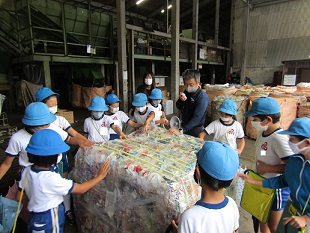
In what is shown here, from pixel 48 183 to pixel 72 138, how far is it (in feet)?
2.83

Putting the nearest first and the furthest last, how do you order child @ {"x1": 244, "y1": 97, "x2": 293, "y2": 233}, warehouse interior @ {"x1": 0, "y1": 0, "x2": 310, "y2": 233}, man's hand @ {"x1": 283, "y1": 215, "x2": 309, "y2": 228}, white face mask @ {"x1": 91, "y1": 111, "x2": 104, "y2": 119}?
man's hand @ {"x1": 283, "y1": 215, "x2": 309, "y2": 228}
child @ {"x1": 244, "y1": 97, "x2": 293, "y2": 233}
white face mask @ {"x1": 91, "y1": 111, "x2": 104, "y2": 119}
warehouse interior @ {"x1": 0, "y1": 0, "x2": 310, "y2": 233}

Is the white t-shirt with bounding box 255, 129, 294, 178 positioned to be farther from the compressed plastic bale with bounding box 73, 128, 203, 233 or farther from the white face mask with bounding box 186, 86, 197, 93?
the white face mask with bounding box 186, 86, 197, 93

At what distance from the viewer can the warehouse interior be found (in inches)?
243

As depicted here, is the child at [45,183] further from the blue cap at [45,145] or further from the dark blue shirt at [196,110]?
the dark blue shirt at [196,110]

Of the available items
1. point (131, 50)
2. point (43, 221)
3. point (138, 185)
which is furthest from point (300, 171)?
point (131, 50)

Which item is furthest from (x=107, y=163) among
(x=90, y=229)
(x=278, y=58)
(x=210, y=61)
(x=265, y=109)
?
(x=278, y=58)

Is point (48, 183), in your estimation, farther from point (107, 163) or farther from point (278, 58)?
point (278, 58)

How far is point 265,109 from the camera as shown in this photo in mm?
1651

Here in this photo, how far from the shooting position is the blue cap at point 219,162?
0.95 m

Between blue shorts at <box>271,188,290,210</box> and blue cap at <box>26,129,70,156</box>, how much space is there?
1.69m

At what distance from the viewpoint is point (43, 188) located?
1.32 metres

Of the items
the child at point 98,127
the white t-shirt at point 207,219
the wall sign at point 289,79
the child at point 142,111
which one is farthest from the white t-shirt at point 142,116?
the wall sign at point 289,79

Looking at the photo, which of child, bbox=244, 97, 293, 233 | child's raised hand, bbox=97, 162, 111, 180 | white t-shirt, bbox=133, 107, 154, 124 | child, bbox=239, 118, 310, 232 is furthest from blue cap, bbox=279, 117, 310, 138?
white t-shirt, bbox=133, 107, 154, 124

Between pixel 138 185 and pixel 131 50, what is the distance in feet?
19.2
